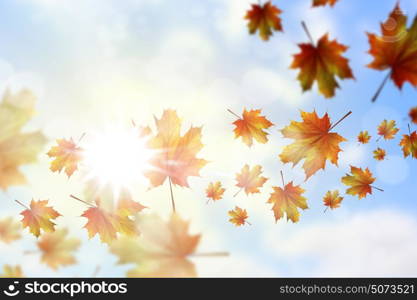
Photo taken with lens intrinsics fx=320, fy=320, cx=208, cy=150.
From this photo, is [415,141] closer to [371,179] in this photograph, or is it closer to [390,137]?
[371,179]

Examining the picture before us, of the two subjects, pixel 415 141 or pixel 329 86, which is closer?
pixel 329 86

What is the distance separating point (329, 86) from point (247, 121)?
1.91 metres

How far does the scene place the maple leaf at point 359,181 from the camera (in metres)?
4.36

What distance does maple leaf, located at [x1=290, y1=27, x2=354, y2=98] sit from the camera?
2.01m

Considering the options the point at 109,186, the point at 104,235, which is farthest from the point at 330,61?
the point at 104,235

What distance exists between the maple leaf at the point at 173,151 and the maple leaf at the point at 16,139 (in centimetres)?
85

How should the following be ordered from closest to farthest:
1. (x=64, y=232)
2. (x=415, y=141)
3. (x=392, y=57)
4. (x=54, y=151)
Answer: (x=392, y=57) → (x=64, y=232) → (x=415, y=141) → (x=54, y=151)

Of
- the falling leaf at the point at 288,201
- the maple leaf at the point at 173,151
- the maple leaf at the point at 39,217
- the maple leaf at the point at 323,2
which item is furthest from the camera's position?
the falling leaf at the point at 288,201

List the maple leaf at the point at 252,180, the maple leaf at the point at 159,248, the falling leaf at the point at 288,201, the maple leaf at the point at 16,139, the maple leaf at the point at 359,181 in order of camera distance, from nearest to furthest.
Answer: the maple leaf at the point at 159,248 < the maple leaf at the point at 16,139 < the falling leaf at the point at 288,201 < the maple leaf at the point at 359,181 < the maple leaf at the point at 252,180

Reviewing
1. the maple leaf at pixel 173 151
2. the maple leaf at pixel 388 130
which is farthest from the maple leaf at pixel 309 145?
the maple leaf at pixel 388 130

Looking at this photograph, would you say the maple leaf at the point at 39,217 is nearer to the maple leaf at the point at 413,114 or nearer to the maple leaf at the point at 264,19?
the maple leaf at the point at 264,19

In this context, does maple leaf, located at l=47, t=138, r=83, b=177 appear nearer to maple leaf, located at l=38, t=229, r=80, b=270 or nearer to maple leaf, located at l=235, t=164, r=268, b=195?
maple leaf, located at l=38, t=229, r=80, b=270

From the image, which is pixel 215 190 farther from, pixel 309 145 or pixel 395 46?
pixel 395 46

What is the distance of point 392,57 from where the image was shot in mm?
1978
